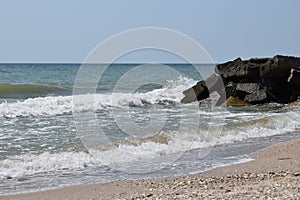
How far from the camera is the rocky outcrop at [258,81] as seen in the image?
851 inches

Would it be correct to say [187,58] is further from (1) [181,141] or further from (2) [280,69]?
(2) [280,69]

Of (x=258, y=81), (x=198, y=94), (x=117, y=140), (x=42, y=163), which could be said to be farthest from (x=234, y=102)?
(x=42, y=163)

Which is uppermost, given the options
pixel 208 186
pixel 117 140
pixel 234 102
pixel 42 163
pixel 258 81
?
pixel 258 81

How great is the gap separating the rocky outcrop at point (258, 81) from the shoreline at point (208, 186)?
43.7ft

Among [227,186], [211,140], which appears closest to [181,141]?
[211,140]

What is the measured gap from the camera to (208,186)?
6.80m

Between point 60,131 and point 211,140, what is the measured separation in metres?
4.10

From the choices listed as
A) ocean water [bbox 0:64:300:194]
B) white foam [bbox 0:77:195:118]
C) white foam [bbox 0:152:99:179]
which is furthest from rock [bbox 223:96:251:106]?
white foam [bbox 0:152:99:179]

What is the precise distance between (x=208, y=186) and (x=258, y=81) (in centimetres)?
1594

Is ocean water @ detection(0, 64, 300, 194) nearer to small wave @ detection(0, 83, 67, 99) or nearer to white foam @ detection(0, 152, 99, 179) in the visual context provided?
white foam @ detection(0, 152, 99, 179)

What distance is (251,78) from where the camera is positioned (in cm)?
2222

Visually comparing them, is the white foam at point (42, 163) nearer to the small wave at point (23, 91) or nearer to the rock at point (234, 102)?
the rock at point (234, 102)

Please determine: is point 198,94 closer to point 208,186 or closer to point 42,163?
point 42,163

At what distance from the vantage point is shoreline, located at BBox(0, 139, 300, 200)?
6047 millimetres
